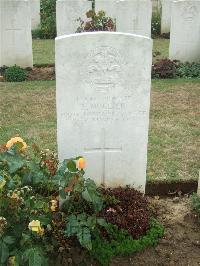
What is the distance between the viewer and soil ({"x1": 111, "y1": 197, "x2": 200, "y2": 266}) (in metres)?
3.98

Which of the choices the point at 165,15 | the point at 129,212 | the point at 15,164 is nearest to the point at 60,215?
the point at 129,212

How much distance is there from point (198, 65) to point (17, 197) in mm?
7797

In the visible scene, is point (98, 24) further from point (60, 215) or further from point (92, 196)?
point (92, 196)

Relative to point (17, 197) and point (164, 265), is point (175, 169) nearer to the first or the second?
point (164, 265)

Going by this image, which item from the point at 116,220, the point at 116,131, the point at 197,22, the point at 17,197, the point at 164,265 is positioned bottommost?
the point at 164,265

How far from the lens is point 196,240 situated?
4219mm

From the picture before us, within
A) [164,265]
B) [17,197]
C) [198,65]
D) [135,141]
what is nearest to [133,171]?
[135,141]

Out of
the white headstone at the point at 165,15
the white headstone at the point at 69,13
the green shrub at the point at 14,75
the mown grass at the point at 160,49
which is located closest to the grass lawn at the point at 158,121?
the green shrub at the point at 14,75

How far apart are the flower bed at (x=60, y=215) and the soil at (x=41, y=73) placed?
19.9ft

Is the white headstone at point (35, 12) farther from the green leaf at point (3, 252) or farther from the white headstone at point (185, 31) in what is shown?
the green leaf at point (3, 252)

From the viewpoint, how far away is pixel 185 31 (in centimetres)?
1076

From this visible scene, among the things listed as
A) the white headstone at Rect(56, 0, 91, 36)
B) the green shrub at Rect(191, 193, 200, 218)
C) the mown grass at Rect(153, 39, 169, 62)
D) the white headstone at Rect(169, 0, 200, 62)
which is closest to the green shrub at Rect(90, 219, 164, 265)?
the green shrub at Rect(191, 193, 200, 218)

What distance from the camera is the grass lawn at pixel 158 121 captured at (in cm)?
579

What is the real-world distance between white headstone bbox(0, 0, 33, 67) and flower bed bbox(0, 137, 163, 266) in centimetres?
651
